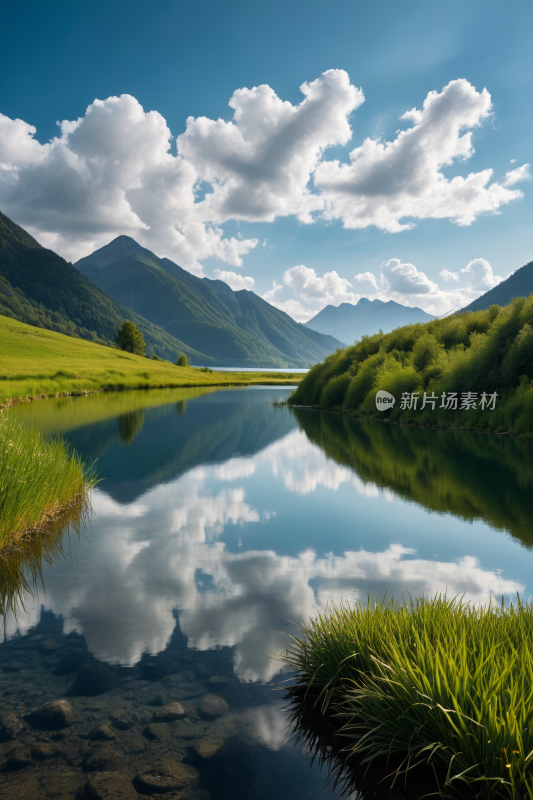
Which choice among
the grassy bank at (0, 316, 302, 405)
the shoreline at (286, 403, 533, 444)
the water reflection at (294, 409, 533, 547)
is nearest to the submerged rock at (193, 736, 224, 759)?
the water reflection at (294, 409, 533, 547)

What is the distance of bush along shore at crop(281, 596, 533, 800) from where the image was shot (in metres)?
2.73

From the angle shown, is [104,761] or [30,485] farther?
[30,485]

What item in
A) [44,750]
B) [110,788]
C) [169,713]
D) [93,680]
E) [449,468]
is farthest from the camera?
[449,468]

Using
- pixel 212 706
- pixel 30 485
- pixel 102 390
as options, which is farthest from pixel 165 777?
pixel 102 390

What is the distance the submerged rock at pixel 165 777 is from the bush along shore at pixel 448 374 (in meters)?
24.6

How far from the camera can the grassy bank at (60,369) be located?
2091 inches

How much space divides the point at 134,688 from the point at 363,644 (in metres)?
2.33

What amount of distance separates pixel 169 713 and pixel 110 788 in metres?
0.88

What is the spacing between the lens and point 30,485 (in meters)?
8.59

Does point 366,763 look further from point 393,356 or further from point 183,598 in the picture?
point 393,356

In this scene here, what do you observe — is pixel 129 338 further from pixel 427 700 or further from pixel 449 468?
pixel 427 700

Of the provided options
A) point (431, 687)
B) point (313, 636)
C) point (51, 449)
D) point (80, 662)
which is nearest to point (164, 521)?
point (51, 449)

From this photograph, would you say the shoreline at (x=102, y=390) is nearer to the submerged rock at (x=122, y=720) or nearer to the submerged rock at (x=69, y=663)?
the submerged rock at (x=69, y=663)

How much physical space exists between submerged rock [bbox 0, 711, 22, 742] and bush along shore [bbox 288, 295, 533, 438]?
25121mm
